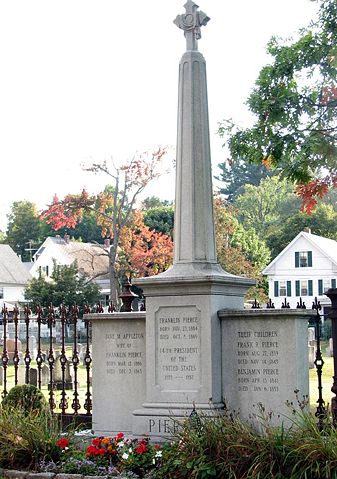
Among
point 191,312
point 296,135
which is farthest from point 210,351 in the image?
point 296,135

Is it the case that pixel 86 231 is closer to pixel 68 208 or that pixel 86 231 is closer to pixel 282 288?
pixel 282 288

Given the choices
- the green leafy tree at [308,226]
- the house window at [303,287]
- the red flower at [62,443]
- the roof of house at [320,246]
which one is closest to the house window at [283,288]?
the house window at [303,287]

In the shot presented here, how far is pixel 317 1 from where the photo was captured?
650 inches

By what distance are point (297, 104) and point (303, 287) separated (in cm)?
4547

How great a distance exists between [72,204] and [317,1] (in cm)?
2362

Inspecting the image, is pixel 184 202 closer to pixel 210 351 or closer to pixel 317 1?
pixel 210 351

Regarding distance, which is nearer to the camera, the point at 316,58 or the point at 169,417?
the point at 169,417

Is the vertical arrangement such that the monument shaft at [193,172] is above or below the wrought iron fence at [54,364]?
above

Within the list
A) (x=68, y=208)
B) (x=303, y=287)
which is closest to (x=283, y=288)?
(x=303, y=287)

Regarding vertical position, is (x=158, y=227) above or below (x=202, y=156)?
above

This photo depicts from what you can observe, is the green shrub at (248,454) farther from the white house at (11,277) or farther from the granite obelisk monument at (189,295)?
the white house at (11,277)

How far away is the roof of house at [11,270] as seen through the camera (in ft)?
230

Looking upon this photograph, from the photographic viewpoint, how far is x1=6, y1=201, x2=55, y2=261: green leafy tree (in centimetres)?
8669

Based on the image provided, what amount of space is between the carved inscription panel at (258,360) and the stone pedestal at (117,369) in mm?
1351
